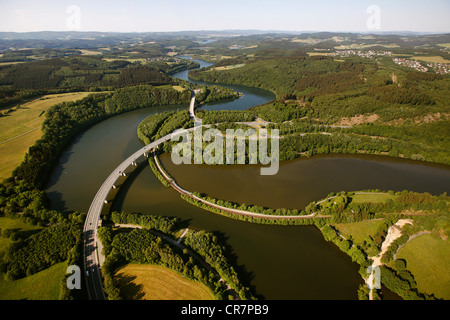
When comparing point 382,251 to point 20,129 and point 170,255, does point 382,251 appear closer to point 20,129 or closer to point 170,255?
point 170,255

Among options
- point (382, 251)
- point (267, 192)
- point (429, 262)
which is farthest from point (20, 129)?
point (429, 262)

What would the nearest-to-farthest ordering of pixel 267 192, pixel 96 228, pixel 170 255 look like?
pixel 170 255 < pixel 96 228 < pixel 267 192

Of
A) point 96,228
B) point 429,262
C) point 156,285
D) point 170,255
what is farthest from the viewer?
point 96,228

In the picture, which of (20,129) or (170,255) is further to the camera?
(20,129)

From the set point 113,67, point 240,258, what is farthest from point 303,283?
point 113,67

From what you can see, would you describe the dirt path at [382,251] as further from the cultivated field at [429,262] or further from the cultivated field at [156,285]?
the cultivated field at [156,285]

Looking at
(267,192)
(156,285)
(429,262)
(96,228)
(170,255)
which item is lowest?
(156,285)

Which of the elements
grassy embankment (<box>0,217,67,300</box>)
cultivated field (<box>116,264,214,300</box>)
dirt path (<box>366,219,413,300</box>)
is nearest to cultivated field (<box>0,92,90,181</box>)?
grassy embankment (<box>0,217,67,300</box>)

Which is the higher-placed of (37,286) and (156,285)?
(37,286)

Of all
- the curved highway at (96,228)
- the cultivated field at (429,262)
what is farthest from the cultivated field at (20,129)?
the cultivated field at (429,262)
